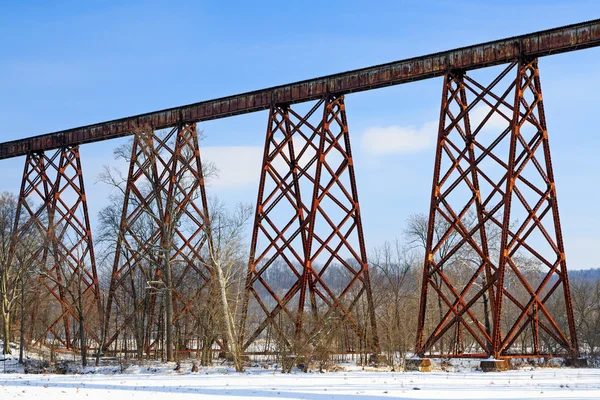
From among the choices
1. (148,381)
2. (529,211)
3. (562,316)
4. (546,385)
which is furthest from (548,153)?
(562,316)

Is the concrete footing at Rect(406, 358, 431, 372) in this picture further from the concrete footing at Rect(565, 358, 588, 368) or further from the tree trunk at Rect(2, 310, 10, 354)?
the tree trunk at Rect(2, 310, 10, 354)

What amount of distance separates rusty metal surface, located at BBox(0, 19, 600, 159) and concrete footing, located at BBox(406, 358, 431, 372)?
5.97 m

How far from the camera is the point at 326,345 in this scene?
13945 millimetres

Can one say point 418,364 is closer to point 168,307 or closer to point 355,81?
point 355,81

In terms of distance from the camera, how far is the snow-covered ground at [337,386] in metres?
8.88

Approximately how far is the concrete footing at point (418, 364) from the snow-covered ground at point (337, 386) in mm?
829

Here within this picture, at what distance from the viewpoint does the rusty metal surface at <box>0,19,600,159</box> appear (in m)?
12.7

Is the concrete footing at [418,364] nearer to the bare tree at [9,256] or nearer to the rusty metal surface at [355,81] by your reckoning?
the rusty metal surface at [355,81]

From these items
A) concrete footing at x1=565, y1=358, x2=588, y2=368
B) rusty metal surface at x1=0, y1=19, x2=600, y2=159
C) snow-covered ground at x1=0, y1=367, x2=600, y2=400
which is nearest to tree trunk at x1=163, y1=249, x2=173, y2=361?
rusty metal surface at x1=0, y1=19, x2=600, y2=159

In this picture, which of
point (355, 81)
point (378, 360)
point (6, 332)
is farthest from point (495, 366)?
point (6, 332)

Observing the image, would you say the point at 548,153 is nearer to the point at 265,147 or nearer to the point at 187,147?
the point at 265,147

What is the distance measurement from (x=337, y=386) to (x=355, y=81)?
7487mm

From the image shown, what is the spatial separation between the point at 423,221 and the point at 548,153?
14.4 m

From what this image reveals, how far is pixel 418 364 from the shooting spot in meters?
13.3
